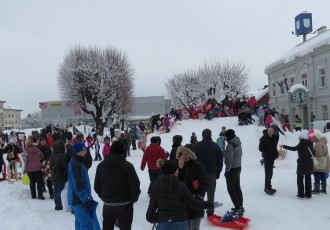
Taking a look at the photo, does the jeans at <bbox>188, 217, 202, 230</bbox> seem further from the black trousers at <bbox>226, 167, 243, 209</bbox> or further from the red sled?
the black trousers at <bbox>226, 167, 243, 209</bbox>

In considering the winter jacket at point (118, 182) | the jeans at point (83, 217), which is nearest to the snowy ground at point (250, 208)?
the jeans at point (83, 217)

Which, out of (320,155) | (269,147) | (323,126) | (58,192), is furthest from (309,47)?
(58,192)

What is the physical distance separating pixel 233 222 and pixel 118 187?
9.52 ft

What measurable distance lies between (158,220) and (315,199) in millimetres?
5720

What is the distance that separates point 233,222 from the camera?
662 cm

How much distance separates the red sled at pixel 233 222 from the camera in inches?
256

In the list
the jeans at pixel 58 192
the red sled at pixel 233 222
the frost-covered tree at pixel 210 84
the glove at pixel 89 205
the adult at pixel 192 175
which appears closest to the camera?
the adult at pixel 192 175

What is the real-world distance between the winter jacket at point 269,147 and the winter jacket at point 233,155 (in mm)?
1678

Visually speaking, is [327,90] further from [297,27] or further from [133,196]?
[133,196]

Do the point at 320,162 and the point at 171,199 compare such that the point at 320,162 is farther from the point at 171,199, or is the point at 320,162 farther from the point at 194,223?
the point at 171,199

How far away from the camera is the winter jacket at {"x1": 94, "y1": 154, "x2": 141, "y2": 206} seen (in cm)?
470

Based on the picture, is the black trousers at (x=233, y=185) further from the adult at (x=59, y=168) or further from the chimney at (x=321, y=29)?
the chimney at (x=321, y=29)

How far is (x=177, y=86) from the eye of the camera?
63.8m

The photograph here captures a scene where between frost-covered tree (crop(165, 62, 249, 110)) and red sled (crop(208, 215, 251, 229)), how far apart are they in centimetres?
4214
